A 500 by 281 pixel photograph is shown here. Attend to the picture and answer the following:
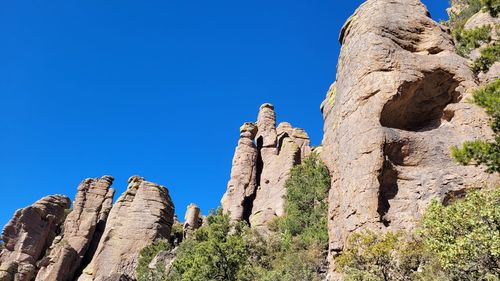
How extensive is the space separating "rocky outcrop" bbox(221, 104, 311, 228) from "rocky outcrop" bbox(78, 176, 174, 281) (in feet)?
30.8

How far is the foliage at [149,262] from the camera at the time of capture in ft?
125

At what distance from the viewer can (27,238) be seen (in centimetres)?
5669

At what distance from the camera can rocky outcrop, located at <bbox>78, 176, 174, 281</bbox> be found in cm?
4828

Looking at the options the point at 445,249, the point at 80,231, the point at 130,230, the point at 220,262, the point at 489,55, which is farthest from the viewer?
the point at 80,231

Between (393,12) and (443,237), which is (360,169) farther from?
(393,12)

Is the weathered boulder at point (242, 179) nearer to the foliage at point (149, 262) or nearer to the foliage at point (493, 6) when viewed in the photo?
the foliage at point (149, 262)

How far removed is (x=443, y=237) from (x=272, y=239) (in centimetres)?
2298

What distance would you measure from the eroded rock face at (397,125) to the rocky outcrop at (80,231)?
1538 inches

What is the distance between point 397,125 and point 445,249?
44.9ft

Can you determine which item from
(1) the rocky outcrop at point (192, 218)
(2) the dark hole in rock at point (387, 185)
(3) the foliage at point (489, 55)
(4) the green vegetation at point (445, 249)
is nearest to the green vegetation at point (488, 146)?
(4) the green vegetation at point (445, 249)

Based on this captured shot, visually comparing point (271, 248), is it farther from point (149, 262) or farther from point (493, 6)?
point (493, 6)

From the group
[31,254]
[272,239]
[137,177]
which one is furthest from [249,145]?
[31,254]

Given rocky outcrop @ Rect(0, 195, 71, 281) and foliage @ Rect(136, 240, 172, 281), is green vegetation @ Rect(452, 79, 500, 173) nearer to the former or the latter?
foliage @ Rect(136, 240, 172, 281)

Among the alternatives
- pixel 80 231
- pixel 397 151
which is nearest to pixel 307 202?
pixel 397 151
